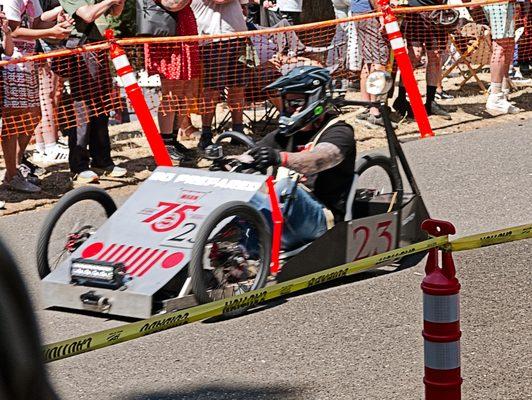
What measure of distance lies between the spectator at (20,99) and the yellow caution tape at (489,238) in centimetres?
504

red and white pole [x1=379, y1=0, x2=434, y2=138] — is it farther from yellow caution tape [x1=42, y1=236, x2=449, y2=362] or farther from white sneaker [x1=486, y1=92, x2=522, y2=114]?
yellow caution tape [x1=42, y1=236, x2=449, y2=362]

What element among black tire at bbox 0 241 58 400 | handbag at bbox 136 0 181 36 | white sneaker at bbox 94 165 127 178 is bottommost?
white sneaker at bbox 94 165 127 178

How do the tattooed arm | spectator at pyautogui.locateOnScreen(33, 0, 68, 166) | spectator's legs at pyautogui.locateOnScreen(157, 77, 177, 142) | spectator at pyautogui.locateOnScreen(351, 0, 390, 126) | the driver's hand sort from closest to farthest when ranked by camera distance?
1. the driver's hand
2. the tattooed arm
3. spectator at pyautogui.locateOnScreen(33, 0, 68, 166)
4. spectator's legs at pyautogui.locateOnScreen(157, 77, 177, 142)
5. spectator at pyautogui.locateOnScreen(351, 0, 390, 126)

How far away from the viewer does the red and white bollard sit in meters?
3.78

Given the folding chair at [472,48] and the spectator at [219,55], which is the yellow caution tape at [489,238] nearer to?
the spectator at [219,55]

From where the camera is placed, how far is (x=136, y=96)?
29.6 ft

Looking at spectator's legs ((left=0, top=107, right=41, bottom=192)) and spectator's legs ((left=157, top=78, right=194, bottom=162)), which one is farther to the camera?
spectator's legs ((left=157, top=78, right=194, bottom=162))

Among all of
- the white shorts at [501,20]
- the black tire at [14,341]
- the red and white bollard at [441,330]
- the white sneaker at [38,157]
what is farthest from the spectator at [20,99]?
the black tire at [14,341]

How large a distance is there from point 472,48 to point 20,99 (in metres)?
6.37

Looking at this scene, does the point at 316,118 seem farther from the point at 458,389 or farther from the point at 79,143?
the point at 79,143

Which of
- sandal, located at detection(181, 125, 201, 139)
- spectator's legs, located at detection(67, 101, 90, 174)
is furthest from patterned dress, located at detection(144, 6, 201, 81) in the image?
sandal, located at detection(181, 125, 201, 139)

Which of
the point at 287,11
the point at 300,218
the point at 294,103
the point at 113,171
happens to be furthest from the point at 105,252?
the point at 287,11

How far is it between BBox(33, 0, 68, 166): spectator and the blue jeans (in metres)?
3.63

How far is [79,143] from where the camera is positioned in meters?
9.32
